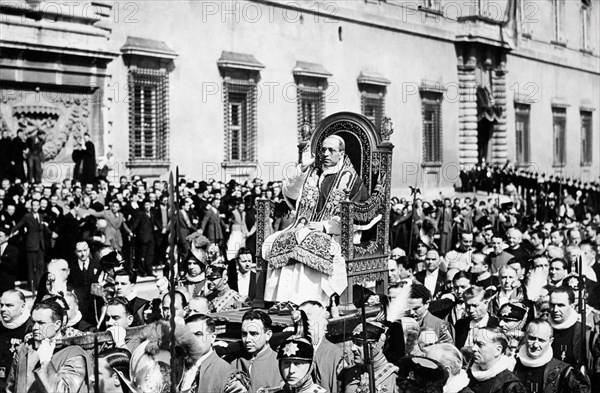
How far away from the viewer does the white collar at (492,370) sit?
270 inches

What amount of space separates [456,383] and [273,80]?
2073cm

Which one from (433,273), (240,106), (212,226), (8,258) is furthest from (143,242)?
(240,106)

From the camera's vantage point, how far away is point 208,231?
18516 mm

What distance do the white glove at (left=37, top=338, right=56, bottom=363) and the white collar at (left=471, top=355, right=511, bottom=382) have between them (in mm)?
2650

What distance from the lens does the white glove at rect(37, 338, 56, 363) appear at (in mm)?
7172

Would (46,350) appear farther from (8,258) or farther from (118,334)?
(8,258)

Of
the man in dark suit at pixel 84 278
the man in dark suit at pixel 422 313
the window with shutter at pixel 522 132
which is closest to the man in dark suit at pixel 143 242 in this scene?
the man in dark suit at pixel 84 278

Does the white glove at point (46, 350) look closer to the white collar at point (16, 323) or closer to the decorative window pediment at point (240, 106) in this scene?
the white collar at point (16, 323)

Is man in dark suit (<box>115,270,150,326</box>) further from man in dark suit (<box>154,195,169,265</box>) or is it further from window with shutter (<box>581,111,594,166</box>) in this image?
window with shutter (<box>581,111,594,166</box>)

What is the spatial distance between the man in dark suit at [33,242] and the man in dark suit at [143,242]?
2020 mm

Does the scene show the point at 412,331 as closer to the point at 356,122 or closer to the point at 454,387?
the point at 454,387

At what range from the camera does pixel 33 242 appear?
15.2 meters

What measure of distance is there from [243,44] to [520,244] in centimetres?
1275

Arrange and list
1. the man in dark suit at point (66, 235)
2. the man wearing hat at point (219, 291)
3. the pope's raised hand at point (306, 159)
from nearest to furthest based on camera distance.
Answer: the man wearing hat at point (219, 291) < the pope's raised hand at point (306, 159) < the man in dark suit at point (66, 235)
